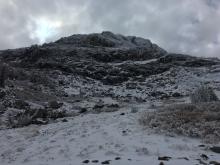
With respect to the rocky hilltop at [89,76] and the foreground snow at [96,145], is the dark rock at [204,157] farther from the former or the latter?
the rocky hilltop at [89,76]

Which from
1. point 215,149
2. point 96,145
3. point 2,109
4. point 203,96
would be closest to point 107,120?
point 96,145

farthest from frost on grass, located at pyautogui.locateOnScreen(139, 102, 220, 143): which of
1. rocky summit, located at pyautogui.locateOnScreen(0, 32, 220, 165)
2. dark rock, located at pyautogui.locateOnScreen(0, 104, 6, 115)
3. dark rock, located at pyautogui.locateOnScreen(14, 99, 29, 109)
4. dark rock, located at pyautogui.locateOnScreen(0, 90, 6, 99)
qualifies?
dark rock, located at pyautogui.locateOnScreen(0, 90, 6, 99)

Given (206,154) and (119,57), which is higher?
(119,57)

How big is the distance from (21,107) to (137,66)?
36.0 meters

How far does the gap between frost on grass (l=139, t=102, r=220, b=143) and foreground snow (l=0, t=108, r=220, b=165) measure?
0.54 m

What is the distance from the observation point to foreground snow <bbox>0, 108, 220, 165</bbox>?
14.4m

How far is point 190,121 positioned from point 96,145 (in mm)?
4770

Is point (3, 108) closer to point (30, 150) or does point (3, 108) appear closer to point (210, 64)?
point (30, 150)

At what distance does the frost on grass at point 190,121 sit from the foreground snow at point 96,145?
1.78 ft

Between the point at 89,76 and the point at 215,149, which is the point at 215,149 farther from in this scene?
the point at 89,76

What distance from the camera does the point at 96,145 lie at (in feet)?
52.2

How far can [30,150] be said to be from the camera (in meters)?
16.5

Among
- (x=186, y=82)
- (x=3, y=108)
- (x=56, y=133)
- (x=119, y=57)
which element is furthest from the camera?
(x=119, y=57)

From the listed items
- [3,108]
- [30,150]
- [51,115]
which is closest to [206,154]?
[30,150]
